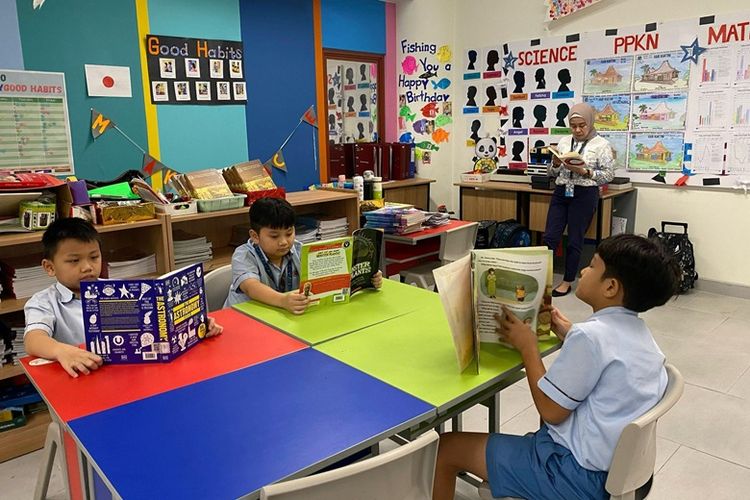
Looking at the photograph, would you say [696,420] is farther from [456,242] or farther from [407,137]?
[407,137]

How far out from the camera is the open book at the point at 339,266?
6.88ft

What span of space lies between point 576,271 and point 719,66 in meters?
1.89

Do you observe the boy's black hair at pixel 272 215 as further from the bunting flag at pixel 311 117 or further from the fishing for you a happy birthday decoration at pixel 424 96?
the fishing for you a happy birthday decoration at pixel 424 96

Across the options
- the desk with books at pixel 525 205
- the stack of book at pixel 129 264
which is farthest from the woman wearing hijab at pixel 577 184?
the stack of book at pixel 129 264

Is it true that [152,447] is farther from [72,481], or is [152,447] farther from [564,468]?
[564,468]

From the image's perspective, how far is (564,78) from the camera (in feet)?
17.9

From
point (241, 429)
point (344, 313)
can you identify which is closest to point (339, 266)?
point (344, 313)

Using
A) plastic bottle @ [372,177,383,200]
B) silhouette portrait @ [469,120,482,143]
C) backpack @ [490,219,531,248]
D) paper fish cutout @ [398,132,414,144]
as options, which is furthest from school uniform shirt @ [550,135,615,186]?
paper fish cutout @ [398,132,414,144]

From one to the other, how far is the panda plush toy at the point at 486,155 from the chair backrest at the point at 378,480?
196 inches

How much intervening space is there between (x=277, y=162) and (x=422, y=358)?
3502mm

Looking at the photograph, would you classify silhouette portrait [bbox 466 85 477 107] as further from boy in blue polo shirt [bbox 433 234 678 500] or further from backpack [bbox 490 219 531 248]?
boy in blue polo shirt [bbox 433 234 678 500]

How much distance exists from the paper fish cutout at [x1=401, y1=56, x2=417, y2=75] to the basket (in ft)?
10.1

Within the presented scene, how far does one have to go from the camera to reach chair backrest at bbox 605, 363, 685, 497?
1.33 m

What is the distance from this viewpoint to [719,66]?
4574 millimetres
